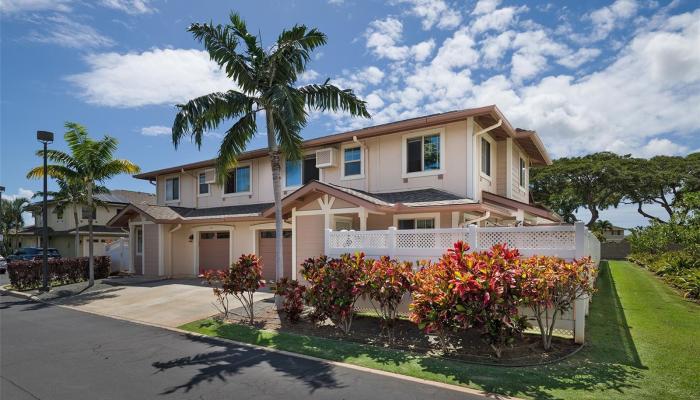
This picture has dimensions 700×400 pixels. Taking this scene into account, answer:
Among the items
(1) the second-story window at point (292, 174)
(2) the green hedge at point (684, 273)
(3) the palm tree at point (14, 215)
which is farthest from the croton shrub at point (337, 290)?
(3) the palm tree at point (14, 215)

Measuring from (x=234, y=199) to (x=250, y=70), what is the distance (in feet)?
33.6

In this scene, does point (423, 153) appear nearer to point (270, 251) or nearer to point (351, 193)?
point (351, 193)

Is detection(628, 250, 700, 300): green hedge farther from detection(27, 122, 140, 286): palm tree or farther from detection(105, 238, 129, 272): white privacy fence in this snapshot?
detection(105, 238, 129, 272): white privacy fence

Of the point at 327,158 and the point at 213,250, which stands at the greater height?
the point at 327,158

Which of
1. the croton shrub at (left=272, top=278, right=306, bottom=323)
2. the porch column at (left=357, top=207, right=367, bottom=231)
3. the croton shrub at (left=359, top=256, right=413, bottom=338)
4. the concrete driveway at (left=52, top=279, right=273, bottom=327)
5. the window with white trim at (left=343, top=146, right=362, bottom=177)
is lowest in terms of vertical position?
the concrete driveway at (left=52, top=279, right=273, bottom=327)

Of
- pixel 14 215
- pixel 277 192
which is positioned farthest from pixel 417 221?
pixel 14 215

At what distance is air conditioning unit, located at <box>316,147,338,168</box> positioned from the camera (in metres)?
15.9

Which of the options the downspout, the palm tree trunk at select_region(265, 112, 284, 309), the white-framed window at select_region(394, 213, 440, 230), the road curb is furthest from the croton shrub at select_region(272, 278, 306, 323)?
the downspout

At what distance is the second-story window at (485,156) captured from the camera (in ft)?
46.8

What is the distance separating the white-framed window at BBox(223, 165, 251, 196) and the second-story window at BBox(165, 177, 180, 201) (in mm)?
4127

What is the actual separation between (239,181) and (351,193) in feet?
32.2

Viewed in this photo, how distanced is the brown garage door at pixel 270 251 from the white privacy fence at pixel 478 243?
22.2 feet

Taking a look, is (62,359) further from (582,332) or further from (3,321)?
(582,332)

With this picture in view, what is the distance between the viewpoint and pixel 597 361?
6543mm
